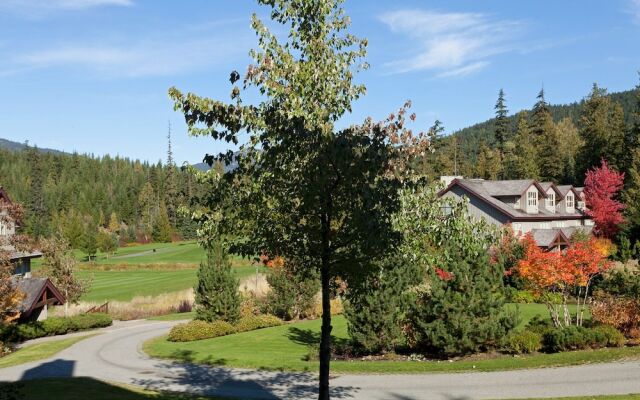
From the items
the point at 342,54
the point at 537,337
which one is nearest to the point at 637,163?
the point at 537,337

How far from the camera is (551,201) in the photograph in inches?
2378

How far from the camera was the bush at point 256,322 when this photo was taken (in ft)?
116

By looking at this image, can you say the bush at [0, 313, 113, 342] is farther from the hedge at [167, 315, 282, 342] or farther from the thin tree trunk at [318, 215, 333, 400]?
the thin tree trunk at [318, 215, 333, 400]

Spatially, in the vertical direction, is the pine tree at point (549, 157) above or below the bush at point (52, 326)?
above

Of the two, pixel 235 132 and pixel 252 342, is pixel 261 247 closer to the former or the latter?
pixel 235 132

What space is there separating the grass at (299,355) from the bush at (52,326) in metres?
Answer: 10.7

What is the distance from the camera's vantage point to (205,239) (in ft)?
34.5

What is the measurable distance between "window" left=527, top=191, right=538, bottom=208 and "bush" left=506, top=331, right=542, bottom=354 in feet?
120

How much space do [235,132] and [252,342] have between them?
895 inches

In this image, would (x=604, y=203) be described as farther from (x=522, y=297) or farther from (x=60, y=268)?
(x=60, y=268)

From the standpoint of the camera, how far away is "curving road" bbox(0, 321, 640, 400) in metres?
17.0

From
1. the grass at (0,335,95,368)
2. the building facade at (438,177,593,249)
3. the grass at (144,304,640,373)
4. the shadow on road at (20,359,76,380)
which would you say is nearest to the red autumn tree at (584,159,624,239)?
the building facade at (438,177,593,249)

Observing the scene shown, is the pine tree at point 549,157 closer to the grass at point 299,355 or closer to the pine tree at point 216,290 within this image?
the grass at point 299,355

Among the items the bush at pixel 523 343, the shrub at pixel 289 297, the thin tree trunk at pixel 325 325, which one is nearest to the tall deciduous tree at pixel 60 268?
the shrub at pixel 289 297
